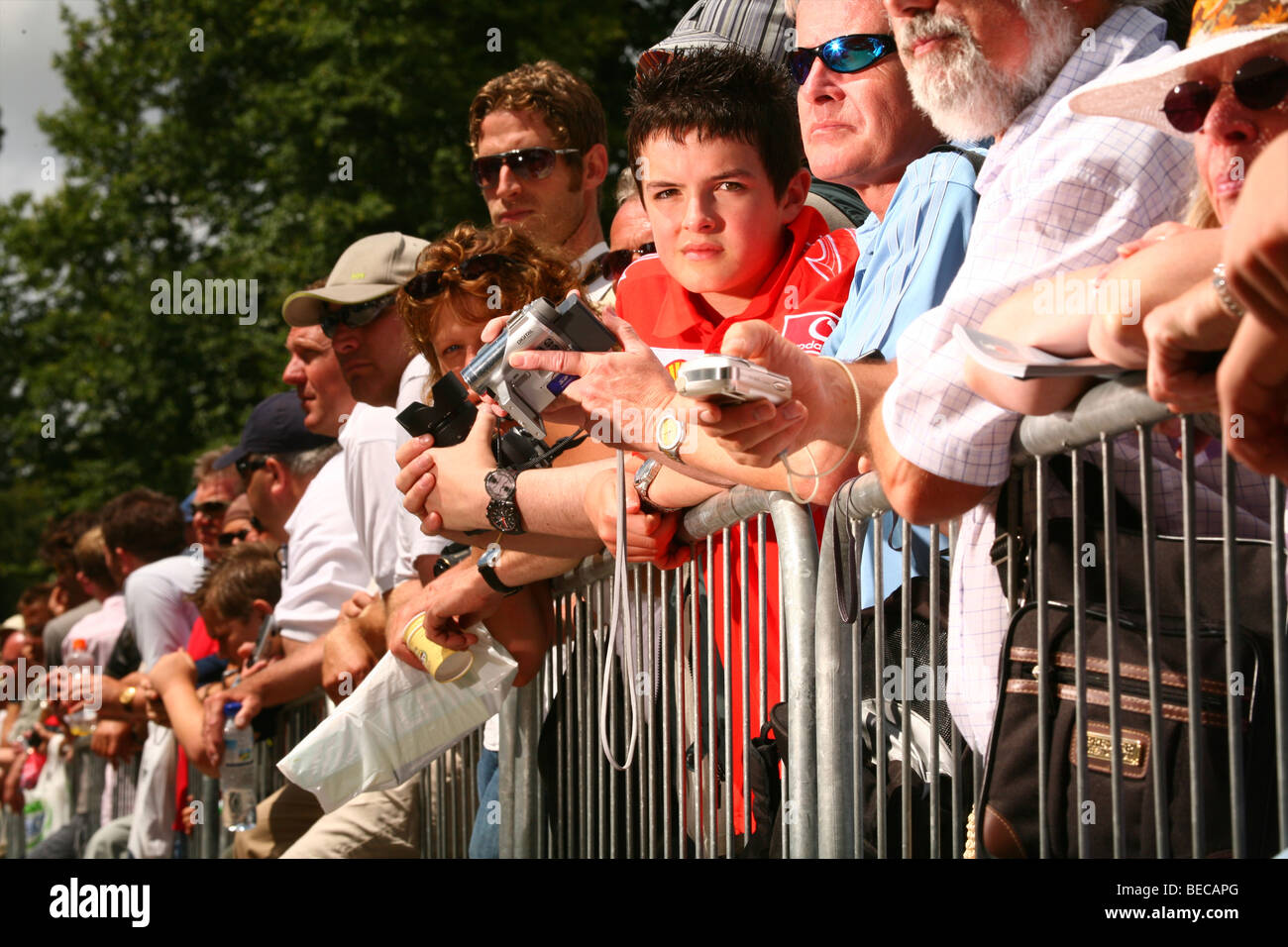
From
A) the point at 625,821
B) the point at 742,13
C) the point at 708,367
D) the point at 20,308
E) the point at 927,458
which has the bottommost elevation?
the point at 625,821

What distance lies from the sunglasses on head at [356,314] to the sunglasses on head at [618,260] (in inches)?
52.6

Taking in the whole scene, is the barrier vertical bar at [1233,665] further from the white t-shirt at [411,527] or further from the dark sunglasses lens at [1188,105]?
the white t-shirt at [411,527]

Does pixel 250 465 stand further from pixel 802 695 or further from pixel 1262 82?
pixel 1262 82

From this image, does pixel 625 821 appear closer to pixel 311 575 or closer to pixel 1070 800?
pixel 1070 800

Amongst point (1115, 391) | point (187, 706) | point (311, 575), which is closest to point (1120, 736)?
point (1115, 391)

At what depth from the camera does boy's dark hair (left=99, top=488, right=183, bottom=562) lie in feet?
29.0

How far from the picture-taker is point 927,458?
217 cm

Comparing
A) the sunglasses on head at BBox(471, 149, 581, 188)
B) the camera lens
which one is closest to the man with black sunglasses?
the sunglasses on head at BBox(471, 149, 581, 188)

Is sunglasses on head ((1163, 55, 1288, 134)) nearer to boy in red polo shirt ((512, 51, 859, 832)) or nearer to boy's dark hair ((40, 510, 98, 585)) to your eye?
boy in red polo shirt ((512, 51, 859, 832))

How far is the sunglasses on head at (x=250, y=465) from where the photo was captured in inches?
278

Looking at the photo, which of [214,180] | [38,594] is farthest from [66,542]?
[214,180]

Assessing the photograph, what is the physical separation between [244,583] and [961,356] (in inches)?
200

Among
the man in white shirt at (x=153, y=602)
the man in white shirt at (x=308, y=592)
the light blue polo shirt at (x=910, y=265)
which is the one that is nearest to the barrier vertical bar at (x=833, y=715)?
the light blue polo shirt at (x=910, y=265)
